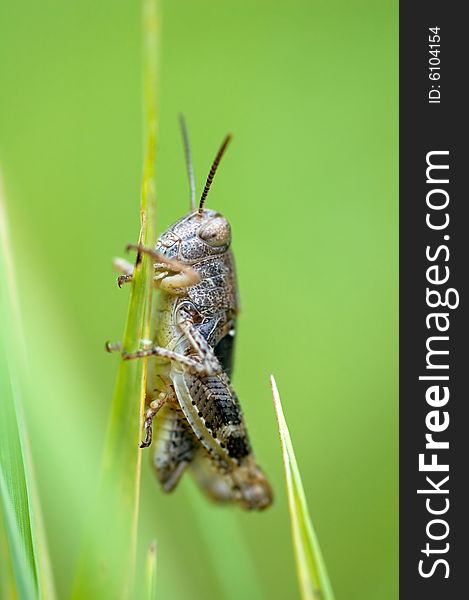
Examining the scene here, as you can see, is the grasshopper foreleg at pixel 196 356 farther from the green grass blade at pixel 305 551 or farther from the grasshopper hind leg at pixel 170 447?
the green grass blade at pixel 305 551

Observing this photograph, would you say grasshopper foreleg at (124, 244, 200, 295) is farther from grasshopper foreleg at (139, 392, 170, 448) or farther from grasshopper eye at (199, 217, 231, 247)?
grasshopper foreleg at (139, 392, 170, 448)

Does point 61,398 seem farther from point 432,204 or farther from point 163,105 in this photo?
point 163,105

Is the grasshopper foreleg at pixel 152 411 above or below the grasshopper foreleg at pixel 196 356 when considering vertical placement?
below

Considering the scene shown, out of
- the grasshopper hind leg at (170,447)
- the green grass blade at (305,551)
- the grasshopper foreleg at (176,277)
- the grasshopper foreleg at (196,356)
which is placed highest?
the grasshopper foreleg at (176,277)

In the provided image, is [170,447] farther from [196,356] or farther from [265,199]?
[265,199]

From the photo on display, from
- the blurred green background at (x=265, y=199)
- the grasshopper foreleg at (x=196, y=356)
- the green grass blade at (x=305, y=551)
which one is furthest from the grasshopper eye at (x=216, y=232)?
the green grass blade at (x=305, y=551)

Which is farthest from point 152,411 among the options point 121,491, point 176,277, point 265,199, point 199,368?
point 265,199

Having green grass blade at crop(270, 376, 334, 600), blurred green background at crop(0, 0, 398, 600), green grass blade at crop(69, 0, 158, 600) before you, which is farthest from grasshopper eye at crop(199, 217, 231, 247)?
green grass blade at crop(270, 376, 334, 600)
